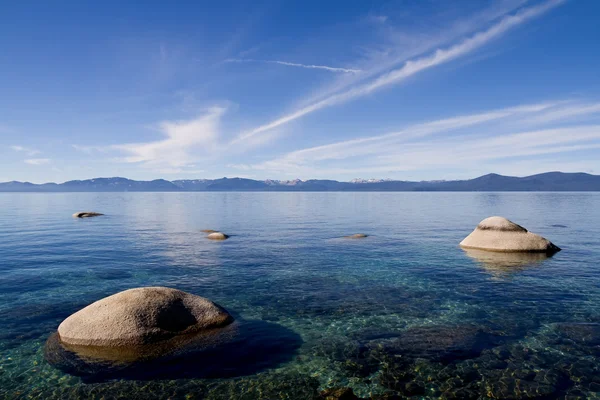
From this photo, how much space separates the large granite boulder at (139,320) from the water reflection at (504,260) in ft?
78.6

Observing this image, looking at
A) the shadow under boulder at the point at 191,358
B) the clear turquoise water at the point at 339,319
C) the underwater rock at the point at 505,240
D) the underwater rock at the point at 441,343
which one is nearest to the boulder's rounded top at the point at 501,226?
the underwater rock at the point at 505,240

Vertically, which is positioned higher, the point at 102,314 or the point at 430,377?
the point at 102,314

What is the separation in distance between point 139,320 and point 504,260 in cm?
3272

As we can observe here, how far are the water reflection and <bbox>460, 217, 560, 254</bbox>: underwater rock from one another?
911 millimetres

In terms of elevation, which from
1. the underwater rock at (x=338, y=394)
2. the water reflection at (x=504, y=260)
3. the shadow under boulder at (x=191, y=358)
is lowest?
the underwater rock at (x=338, y=394)

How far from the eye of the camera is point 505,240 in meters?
38.4

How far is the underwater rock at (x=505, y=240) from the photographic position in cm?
3744

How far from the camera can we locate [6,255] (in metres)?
37.0

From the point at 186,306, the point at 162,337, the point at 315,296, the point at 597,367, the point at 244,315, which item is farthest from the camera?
the point at 315,296

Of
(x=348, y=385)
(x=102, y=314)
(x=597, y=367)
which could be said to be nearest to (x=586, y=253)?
(x=597, y=367)

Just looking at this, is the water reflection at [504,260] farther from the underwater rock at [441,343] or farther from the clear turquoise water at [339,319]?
the underwater rock at [441,343]

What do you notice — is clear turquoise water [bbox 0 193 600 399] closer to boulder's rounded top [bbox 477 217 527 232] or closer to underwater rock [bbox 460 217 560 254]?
underwater rock [bbox 460 217 560 254]

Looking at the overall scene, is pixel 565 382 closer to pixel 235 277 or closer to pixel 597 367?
pixel 597 367

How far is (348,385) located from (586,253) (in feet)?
125
